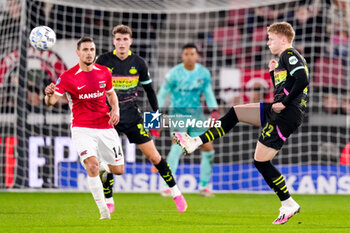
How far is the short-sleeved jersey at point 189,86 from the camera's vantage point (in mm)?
10867

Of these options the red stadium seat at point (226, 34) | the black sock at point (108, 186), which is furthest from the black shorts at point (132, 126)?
the red stadium seat at point (226, 34)

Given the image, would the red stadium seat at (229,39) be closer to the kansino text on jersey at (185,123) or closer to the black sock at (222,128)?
the kansino text on jersey at (185,123)

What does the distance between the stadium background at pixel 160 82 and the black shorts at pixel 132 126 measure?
321 centimetres

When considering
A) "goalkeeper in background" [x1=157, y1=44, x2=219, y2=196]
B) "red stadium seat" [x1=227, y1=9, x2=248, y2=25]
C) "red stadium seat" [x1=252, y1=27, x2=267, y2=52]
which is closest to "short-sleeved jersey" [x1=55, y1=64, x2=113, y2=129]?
"goalkeeper in background" [x1=157, y1=44, x2=219, y2=196]

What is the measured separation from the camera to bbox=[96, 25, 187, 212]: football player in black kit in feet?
27.0

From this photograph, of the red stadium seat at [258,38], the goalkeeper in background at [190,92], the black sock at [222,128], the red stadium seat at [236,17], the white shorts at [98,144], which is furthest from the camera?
the red stadium seat at [236,17]

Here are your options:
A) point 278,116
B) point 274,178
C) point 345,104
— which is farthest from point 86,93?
point 345,104

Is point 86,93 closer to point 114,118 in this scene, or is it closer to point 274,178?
point 114,118

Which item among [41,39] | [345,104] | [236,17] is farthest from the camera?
[236,17]

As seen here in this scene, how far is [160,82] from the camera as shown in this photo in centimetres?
1350

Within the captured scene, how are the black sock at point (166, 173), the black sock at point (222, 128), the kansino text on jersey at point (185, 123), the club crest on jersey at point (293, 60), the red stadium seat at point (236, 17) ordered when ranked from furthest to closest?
1. the red stadium seat at point (236, 17)
2. the kansino text on jersey at point (185, 123)
3. the black sock at point (166, 173)
4. the black sock at point (222, 128)
5. the club crest on jersey at point (293, 60)

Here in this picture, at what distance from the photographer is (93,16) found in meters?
13.2

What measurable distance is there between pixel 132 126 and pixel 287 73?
6.80 feet

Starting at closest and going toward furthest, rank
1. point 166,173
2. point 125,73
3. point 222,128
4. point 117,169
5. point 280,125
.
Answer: point 280,125 < point 222,128 < point 117,169 < point 166,173 < point 125,73
